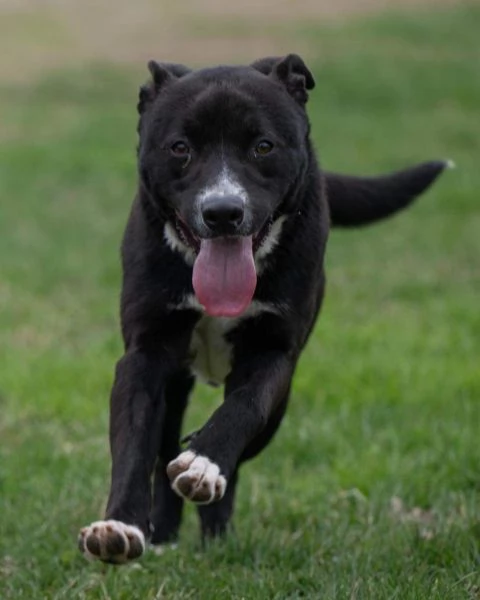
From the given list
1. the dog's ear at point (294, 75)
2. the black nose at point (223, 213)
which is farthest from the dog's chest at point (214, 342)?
the dog's ear at point (294, 75)

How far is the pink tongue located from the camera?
399cm

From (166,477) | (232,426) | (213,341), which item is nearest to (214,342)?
(213,341)

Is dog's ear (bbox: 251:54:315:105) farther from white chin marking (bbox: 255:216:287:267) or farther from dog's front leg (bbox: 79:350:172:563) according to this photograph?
dog's front leg (bbox: 79:350:172:563)

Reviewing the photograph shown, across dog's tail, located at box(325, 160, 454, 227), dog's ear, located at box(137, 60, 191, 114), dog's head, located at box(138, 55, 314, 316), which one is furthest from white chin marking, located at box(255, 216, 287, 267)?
dog's tail, located at box(325, 160, 454, 227)

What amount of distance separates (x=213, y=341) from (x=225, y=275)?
0.39m

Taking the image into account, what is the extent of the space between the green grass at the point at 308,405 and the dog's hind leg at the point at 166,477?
0.39ft

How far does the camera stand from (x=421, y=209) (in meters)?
13.6

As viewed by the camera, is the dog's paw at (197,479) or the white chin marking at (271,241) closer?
the dog's paw at (197,479)

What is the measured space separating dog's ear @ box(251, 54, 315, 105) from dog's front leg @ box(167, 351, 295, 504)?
0.83m

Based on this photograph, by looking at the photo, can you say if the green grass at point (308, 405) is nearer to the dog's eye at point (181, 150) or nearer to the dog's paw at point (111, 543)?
the dog's paw at point (111, 543)

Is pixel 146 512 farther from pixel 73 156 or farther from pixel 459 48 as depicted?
pixel 459 48

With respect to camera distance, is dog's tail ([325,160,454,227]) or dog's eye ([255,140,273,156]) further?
dog's tail ([325,160,454,227])

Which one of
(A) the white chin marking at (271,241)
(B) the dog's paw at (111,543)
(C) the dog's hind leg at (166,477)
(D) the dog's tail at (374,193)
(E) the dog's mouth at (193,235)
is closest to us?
(B) the dog's paw at (111,543)

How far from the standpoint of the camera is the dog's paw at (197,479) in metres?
3.59
